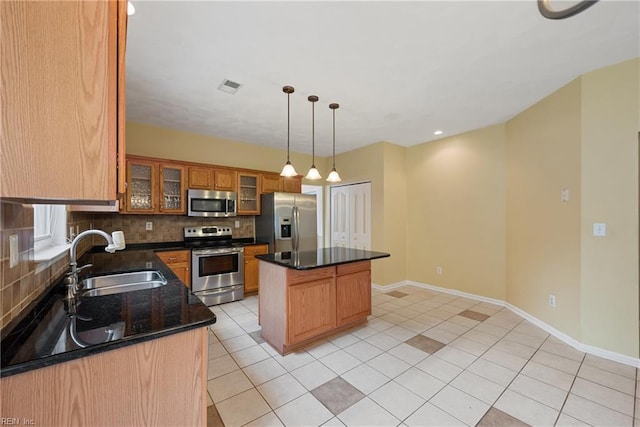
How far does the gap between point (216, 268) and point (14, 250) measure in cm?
281

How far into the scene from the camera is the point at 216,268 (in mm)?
3797

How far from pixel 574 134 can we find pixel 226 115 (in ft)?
13.0

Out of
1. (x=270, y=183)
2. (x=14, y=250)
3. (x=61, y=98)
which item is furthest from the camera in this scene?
(x=270, y=183)

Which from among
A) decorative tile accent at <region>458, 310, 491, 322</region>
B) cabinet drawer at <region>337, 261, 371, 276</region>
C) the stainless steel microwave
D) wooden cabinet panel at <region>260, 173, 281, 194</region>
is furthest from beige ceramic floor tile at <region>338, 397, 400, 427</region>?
wooden cabinet panel at <region>260, 173, 281, 194</region>

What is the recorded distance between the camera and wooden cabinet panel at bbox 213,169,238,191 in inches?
163

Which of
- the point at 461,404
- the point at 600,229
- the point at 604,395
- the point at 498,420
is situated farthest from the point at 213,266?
the point at 600,229

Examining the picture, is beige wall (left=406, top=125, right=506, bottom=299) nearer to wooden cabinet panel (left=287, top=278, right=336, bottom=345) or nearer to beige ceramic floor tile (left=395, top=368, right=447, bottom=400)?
beige ceramic floor tile (left=395, top=368, right=447, bottom=400)

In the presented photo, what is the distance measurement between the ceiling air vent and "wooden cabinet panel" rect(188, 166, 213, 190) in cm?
161

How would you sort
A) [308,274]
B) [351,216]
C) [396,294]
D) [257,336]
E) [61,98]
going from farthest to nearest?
[351,216] < [396,294] < [257,336] < [308,274] < [61,98]

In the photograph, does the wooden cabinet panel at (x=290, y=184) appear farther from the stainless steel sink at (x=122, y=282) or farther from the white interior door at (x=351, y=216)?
the stainless steel sink at (x=122, y=282)

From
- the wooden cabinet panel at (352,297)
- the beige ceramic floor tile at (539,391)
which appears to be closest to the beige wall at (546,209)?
the beige ceramic floor tile at (539,391)

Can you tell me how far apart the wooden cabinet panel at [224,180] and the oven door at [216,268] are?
1033 mm

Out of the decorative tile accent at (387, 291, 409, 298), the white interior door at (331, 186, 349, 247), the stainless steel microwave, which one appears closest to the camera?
the stainless steel microwave

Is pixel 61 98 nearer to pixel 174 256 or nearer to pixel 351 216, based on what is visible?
pixel 174 256
